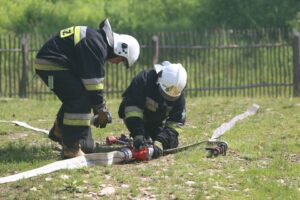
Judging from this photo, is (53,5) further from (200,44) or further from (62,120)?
(62,120)

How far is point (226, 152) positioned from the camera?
25.3ft

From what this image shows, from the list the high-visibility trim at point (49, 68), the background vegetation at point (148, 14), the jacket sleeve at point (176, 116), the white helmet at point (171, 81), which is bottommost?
the jacket sleeve at point (176, 116)

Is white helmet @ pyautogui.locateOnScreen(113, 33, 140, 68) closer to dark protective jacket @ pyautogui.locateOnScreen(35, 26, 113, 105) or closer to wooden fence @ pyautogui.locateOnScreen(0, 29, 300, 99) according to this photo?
dark protective jacket @ pyautogui.locateOnScreen(35, 26, 113, 105)

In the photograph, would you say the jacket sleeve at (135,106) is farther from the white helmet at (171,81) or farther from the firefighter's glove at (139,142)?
the white helmet at (171,81)

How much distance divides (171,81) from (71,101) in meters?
1.13

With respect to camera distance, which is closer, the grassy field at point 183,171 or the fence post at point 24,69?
the grassy field at point 183,171

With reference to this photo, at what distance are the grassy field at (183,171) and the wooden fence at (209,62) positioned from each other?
7117mm

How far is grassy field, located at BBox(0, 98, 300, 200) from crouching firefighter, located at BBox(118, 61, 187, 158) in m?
0.28

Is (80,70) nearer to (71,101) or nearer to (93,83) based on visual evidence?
(93,83)

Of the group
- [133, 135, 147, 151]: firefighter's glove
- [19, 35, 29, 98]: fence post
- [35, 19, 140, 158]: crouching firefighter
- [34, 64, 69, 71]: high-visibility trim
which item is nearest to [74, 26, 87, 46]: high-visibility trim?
[35, 19, 140, 158]: crouching firefighter

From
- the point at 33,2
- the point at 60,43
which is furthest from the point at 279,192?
the point at 33,2

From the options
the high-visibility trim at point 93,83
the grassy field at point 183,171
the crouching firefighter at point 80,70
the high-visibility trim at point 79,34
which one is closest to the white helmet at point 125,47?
the crouching firefighter at point 80,70

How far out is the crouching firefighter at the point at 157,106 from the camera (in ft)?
24.5

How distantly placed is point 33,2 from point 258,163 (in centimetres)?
1624
